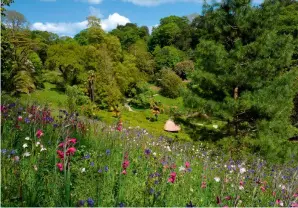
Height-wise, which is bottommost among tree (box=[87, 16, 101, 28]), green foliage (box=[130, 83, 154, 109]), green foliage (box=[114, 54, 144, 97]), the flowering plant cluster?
green foliage (box=[130, 83, 154, 109])

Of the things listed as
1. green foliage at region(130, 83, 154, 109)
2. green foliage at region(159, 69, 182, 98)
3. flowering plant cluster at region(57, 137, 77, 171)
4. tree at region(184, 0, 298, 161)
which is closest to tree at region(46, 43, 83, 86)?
green foliage at region(130, 83, 154, 109)

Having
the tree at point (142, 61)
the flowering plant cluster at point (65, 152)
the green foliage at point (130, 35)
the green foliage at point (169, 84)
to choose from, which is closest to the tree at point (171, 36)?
the green foliage at point (130, 35)

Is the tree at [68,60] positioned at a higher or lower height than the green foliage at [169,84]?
higher

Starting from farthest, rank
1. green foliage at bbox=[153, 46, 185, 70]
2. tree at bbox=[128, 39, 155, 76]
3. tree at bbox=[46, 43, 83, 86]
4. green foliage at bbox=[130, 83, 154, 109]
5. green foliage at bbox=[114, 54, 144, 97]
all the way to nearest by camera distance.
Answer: green foliage at bbox=[153, 46, 185, 70] < tree at bbox=[128, 39, 155, 76] < green foliage at bbox=[130, 83, 154, 109] < tree at bbox=[46, 43, 83, 86] < green foliage at bbox=[114, 54, 144, 97]

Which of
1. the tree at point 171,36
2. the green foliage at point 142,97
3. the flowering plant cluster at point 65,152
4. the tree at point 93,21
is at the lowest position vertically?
the green foliage at point 142,97

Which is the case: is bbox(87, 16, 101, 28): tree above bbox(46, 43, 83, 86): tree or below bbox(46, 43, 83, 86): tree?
above

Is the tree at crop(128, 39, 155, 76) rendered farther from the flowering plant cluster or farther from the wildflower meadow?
the flowering plant cluster

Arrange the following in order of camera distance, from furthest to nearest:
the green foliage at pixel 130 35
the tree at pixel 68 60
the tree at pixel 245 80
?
the green foliage at pixel 130 35, the tree at pixel 68 60, the tree at pixel 245 80

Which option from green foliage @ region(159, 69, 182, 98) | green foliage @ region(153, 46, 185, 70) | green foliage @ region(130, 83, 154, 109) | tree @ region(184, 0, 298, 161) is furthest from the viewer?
green foliage @ region(153, 46, 185, 70)

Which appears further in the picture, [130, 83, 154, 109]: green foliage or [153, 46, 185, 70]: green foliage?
[153, 46, 185, 70]: green foliage

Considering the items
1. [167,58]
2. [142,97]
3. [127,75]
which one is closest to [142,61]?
[167,58]

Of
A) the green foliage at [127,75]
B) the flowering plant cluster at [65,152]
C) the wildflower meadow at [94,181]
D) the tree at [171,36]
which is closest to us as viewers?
the flowering plant cluster at [65,152]

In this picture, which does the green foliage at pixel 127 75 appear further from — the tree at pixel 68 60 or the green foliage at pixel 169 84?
the green foliage at pixel 169 84

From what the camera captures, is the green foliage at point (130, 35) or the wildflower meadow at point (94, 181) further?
the green foliage at point (130, 35)
